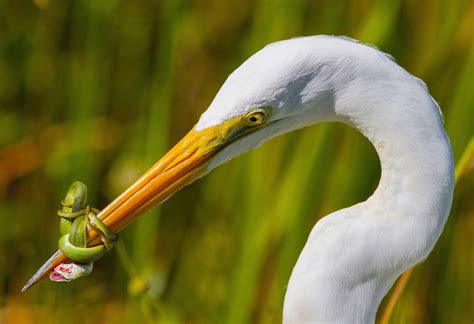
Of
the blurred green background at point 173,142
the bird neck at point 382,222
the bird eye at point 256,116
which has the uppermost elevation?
the bird eye at point 256,116

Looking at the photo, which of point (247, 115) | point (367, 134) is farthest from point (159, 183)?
point (367, 134)

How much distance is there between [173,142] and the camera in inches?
64.9

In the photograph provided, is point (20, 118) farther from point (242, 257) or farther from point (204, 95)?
point (242, 257)

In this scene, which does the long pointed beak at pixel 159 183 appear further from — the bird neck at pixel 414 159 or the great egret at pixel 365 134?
the bird neck at pixel 414 159

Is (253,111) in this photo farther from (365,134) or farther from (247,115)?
(365,134)

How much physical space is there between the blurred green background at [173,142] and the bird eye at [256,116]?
0.43m

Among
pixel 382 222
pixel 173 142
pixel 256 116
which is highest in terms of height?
A: pixel 256 116

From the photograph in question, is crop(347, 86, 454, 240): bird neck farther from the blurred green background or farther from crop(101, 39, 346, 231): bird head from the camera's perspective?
the blurred green background

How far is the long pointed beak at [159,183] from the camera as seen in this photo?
82 cm

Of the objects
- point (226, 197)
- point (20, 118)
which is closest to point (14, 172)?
point (20, 118)

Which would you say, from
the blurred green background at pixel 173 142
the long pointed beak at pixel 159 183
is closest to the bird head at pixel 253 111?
the long pointed beak at pixel 159 183

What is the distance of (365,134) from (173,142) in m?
0.87

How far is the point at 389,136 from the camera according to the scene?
2.60ft

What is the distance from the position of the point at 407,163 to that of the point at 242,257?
586mm
